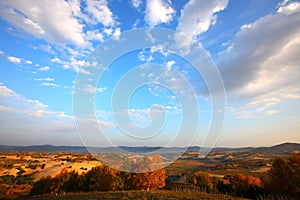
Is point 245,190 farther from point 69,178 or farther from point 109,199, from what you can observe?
point 109,199

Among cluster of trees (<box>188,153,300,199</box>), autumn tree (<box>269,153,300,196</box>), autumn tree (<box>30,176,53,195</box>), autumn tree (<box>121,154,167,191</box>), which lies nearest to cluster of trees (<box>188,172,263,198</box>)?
cluster of trees (<box>188,153,300,199</box>)

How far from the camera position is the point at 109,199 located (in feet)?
48.9

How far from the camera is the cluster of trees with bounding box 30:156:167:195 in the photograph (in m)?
45.2

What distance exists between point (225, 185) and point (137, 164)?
→ 32.6m

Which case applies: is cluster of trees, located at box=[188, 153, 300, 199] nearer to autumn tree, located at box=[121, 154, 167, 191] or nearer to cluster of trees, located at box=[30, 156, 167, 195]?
autumn tree, located at box=[121, 154, 167, 191]

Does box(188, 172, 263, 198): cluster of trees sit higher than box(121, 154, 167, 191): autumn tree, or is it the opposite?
box(121, 154, 167, 191): autumn tree

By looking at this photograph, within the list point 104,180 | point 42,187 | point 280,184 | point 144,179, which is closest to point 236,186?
point 280,184

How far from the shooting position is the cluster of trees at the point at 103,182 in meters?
45.2

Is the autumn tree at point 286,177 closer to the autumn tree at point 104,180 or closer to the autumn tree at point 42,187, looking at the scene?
the autumn tree at point 104,180

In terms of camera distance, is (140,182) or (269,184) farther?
(269,184)

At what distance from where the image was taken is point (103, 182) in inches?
1821

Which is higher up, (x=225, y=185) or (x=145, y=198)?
(x=145, y=198)

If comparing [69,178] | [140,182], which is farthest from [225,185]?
[69,178]

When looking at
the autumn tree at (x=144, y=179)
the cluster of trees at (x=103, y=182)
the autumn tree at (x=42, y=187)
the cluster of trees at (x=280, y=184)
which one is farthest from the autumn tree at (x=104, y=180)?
Result: the cluster of trees at (x=280, y=184)
